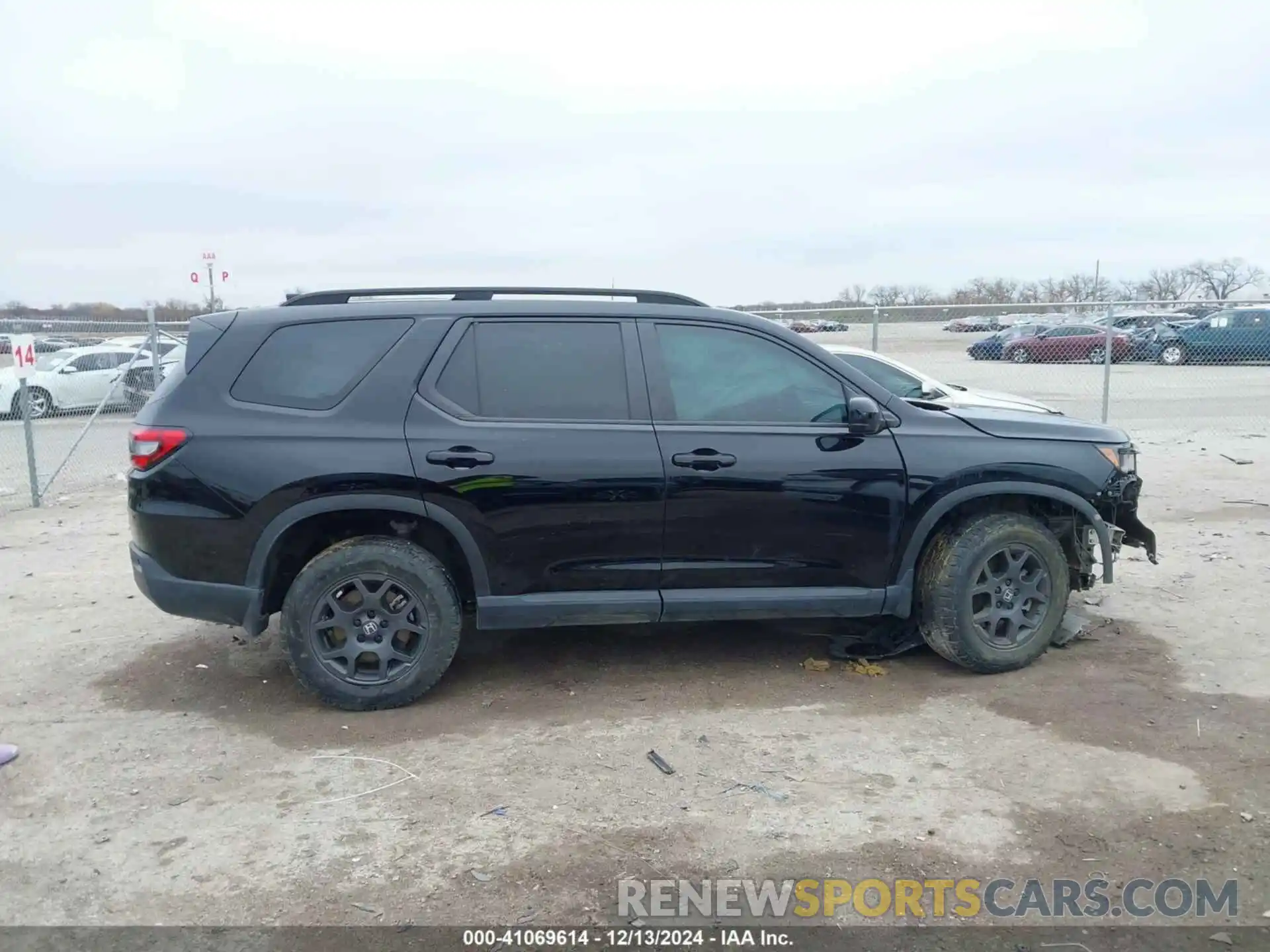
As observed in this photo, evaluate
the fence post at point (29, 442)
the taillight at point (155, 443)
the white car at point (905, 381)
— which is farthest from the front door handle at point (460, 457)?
the fence post at point (29, 442)

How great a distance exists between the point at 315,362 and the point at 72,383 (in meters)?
15.1

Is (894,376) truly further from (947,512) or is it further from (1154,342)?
(1154,342)

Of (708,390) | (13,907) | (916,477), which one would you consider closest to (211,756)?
(13,907)

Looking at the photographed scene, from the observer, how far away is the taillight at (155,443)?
456 centimetres

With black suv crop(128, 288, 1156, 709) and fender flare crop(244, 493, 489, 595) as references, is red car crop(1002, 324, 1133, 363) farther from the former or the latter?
fender flare crop(244, 493, 489, 595)

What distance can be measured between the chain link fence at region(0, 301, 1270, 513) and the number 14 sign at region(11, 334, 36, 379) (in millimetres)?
717

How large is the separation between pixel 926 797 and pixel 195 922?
2.58 metres

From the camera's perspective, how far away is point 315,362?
4754 millimetres

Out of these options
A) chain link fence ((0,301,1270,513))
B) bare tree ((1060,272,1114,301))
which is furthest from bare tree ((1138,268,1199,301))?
chain link fence ((0,301,1270,513))

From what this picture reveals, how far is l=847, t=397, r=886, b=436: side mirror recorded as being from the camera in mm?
4750

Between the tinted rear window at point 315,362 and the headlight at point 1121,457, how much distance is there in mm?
3564

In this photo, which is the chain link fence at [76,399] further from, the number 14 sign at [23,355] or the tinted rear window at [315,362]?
the tinted rear window at [315,362]

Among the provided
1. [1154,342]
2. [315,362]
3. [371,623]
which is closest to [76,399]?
[315,362]

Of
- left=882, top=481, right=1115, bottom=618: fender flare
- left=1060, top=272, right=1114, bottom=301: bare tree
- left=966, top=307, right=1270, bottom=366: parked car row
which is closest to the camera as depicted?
left=882, top=481, right=1115, bottom=618: fender flare
